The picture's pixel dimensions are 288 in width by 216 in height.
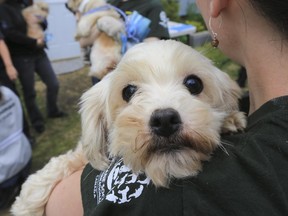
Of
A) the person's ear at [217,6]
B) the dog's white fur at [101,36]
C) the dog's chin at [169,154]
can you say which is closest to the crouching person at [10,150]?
the dog's white fur at [101,36]

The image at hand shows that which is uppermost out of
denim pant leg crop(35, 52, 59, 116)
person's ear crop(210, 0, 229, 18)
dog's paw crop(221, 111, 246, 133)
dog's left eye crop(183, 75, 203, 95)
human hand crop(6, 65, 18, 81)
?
person's ear crop(210, 0, 229, 18)

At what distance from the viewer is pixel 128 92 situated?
4.87 feet

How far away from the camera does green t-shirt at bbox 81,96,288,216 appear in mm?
929

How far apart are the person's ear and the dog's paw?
0.40 meters

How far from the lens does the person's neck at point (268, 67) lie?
1099 mm

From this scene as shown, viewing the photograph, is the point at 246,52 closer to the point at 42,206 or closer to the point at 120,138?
the point at 120,138

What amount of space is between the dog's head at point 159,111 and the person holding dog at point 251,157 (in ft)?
0.23

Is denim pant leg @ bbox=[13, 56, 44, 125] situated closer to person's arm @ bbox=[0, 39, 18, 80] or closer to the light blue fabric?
person's arm @ bbox=[0, 39, 18, 80]

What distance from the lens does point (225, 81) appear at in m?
1.59

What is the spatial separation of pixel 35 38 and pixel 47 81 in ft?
2.59

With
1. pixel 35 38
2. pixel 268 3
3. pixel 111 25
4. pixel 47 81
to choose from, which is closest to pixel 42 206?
pixel 268 3

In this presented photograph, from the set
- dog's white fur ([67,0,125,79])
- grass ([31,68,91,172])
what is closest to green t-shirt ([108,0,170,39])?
dog's white fur ([67,0,125,79])

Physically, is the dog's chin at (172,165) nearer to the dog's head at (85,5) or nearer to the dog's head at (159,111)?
the dog's head at (159,111)

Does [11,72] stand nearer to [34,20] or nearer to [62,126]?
[34,20]
